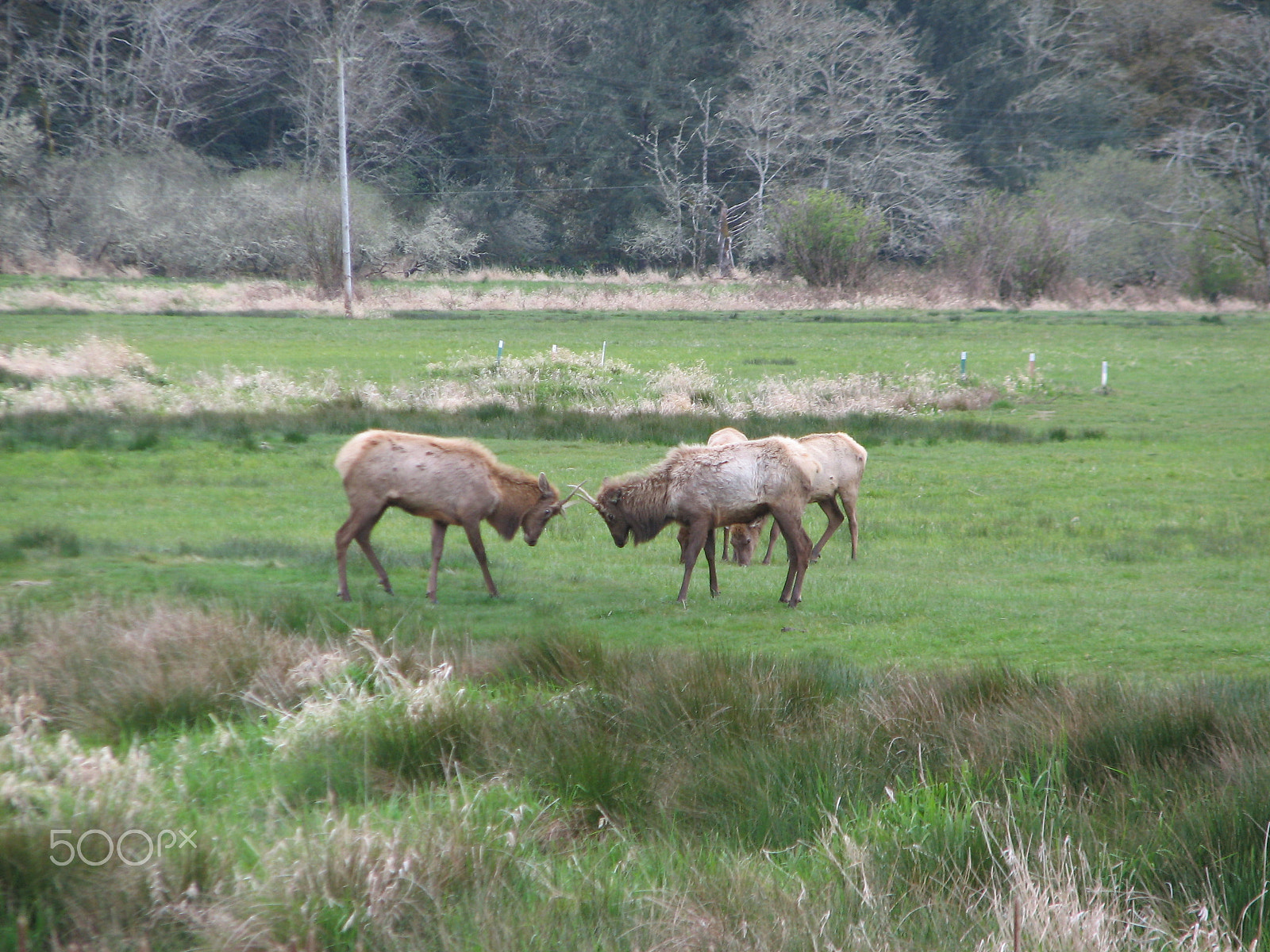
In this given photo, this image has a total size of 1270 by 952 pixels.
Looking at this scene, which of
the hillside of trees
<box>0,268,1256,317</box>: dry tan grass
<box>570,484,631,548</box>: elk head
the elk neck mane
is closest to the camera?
the elk neck mane

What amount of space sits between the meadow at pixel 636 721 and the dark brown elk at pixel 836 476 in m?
0.48

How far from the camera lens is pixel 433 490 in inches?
460

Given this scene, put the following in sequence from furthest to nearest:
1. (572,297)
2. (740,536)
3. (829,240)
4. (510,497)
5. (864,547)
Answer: (829,240)
(572,297)
(864,547)
(740,536)
(510,497)

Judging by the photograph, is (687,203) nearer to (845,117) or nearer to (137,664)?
(845,117)

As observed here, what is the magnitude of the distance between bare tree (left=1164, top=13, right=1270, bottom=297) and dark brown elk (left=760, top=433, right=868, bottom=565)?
4905cm

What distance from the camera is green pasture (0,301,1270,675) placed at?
411 inches

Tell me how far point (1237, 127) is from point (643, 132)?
32.7 m

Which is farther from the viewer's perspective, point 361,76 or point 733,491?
point 361,76

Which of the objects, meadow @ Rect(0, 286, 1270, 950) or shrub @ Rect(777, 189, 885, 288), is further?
shrub @ Rect(777, 189, 885, 288)

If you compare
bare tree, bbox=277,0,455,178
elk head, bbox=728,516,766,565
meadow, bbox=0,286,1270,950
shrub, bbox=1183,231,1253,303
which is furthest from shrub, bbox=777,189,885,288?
elk head, bbox=728,516,766,565

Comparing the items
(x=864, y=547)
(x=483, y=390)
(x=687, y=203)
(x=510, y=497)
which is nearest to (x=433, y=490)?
(x=510, y=497)

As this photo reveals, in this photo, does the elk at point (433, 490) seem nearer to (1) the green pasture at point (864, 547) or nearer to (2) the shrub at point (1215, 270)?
(1) the green pasture at point (864, 547)

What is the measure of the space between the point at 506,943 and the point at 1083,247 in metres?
61.0

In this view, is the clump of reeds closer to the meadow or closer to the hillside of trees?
the meadow
